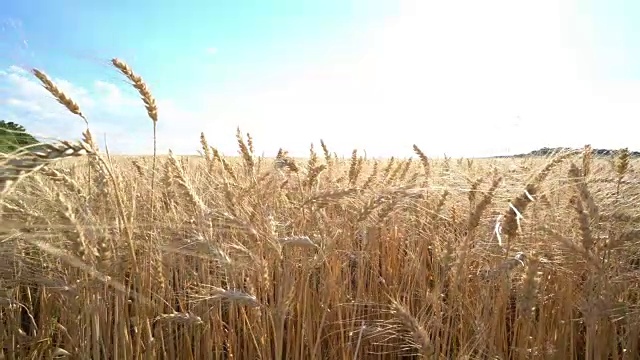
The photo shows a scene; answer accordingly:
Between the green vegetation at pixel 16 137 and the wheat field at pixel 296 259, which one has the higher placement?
the green vegetation at pixel 16 137

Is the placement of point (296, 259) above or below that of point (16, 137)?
below

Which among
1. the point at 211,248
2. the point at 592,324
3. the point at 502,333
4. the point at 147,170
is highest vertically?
the point at 147,170

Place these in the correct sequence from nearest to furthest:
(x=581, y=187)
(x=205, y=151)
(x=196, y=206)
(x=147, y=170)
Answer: (x=581, y=187)
(x=196, y=206)
(x=147, y=170)
(x=205, y=151)

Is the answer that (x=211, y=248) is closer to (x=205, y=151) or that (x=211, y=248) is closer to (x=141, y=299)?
(x=141, y=299)

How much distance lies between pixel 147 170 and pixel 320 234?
1238 millimetres

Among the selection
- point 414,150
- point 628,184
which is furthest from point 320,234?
point 414,150

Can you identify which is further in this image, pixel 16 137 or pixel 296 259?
pixel 296 259

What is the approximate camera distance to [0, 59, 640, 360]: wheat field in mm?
1326

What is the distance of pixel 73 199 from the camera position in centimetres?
164

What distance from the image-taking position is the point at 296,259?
1706mm

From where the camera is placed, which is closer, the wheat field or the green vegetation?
the green vegetation

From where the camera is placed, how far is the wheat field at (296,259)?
4.35 ft

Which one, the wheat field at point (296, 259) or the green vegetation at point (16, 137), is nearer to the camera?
the green vegetation at point (16, 137)

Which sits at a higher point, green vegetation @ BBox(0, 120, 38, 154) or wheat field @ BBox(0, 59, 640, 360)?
green vegetation @ BBox(0, 120, 38, 154)
